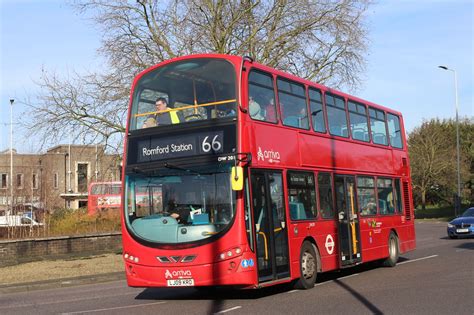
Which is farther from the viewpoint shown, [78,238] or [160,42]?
[78,238]

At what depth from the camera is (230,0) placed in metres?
24.3

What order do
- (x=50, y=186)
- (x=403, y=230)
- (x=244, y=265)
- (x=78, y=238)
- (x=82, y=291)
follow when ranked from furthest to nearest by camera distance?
1. (x=50, y=186)
2. (x=78, y=238)
3. (x=403, y=230)
4. (x=82, y=291)
5. (x=244, y=265)

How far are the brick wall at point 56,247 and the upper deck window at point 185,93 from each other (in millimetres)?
12230

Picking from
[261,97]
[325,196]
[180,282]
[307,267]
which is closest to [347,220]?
[325,196]

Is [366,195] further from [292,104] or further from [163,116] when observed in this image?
[163,116]

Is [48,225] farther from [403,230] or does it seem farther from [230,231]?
[230,231]

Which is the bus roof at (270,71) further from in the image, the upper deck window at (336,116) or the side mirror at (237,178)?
the side mirror at (237,178)

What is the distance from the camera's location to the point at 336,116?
1557 cm

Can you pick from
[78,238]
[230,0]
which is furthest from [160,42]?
[78,238]

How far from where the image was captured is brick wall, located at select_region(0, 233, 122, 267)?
22.7 meters

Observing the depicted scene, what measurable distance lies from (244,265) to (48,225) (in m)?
18.7

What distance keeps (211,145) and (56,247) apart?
1544cm

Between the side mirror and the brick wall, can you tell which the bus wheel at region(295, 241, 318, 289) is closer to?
the side mirror

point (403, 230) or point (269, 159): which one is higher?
point (269, 159)
